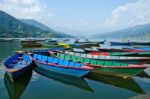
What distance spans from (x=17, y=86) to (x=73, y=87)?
18.6 feet

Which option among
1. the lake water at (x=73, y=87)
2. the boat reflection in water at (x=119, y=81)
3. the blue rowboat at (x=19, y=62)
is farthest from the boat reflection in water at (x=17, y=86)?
the boat reflection in water at (x=119, y=81)

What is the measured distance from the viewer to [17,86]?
24219mm

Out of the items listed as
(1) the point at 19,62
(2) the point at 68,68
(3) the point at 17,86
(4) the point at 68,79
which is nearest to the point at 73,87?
(4) the point at 68,79

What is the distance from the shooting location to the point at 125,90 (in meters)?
A: 23.5

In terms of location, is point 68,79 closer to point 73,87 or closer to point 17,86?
point 73,87

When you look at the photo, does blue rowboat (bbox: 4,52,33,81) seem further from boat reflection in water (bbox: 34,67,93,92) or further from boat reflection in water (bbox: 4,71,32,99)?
boat reflection in water (bbox: 34,67,93,92)

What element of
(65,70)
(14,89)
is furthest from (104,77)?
(14,89)

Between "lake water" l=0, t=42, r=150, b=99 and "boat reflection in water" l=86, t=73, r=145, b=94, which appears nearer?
"lake water" l=0, t=42, r=150, b=99

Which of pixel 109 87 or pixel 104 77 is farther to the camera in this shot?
pixel 104 77

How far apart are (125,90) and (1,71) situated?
17917 millimetres

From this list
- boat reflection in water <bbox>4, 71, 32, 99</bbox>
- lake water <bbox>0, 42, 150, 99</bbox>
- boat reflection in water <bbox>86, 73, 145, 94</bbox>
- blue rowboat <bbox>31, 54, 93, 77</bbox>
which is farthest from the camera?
blue rowboat <bbox>31, 54, 93, 77</bbox>

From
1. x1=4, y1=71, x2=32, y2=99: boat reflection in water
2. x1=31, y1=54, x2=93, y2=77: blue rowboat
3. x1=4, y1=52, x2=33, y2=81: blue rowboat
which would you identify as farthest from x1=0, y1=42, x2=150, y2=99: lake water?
x1=4, y1=52, x2=33, y2=81: blue rowboat

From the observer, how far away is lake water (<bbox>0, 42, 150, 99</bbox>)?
2159 centimetres

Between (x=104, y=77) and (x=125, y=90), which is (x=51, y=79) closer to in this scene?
(x=104, y=77)
